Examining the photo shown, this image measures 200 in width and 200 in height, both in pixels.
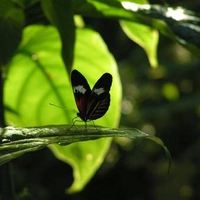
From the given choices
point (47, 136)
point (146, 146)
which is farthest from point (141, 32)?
point (146, 146)

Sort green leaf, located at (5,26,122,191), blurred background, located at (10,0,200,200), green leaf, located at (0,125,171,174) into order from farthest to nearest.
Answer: blurred background, located at (10,0,200,200) < green leaf, located at (5,26,122,191) < green leaf, located at (0,125,171,174)

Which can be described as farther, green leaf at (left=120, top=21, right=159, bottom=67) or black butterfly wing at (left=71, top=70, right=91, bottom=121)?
green leaf at (left=120, top=21, right=159, bottom=67)

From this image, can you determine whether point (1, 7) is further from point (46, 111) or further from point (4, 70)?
point (46, 111)

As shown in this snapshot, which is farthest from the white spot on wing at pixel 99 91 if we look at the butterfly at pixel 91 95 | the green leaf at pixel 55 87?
the green leaf at pixel 55 87

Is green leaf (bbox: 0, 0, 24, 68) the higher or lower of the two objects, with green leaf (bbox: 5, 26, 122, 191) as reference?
higher

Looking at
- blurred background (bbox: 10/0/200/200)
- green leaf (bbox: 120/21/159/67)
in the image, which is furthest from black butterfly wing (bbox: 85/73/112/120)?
blurred background (bbox: 10/0/200/200)

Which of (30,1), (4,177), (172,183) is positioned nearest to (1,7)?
(30,1)

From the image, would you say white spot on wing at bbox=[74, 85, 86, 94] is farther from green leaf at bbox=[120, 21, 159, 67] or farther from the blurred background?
the blurred background
